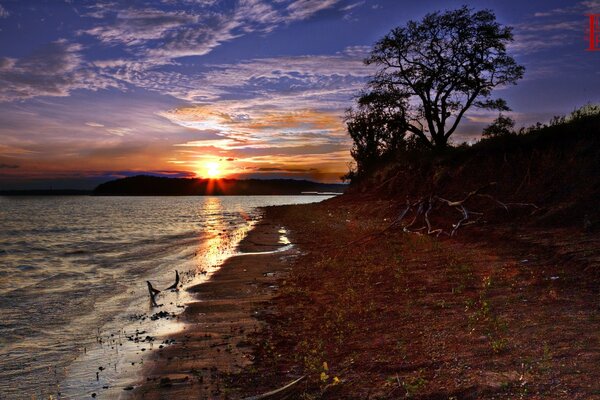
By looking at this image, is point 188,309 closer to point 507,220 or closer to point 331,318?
point 331,318

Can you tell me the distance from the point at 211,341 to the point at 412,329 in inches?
179

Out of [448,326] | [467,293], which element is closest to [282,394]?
[448,326]

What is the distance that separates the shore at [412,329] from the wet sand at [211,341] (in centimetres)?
4

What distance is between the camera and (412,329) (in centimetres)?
855

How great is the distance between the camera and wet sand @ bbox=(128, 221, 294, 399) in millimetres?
7336

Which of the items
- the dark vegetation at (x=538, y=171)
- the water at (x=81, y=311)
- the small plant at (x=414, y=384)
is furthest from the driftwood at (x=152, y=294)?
the dark vegetation at (x=538, y=171)

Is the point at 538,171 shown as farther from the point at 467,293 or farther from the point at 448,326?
the point at 448,326

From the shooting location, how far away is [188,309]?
42.2 feet

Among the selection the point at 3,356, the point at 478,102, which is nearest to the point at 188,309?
the point at 3,356

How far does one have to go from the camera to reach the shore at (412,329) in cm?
619

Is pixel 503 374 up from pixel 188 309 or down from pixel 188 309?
up

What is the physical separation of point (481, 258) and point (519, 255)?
1.13 meters

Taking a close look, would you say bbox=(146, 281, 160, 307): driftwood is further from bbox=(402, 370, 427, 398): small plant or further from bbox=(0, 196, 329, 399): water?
bbox=(402, 370, 427, 398): small plant

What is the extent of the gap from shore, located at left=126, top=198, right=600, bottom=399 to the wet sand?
4 cm
